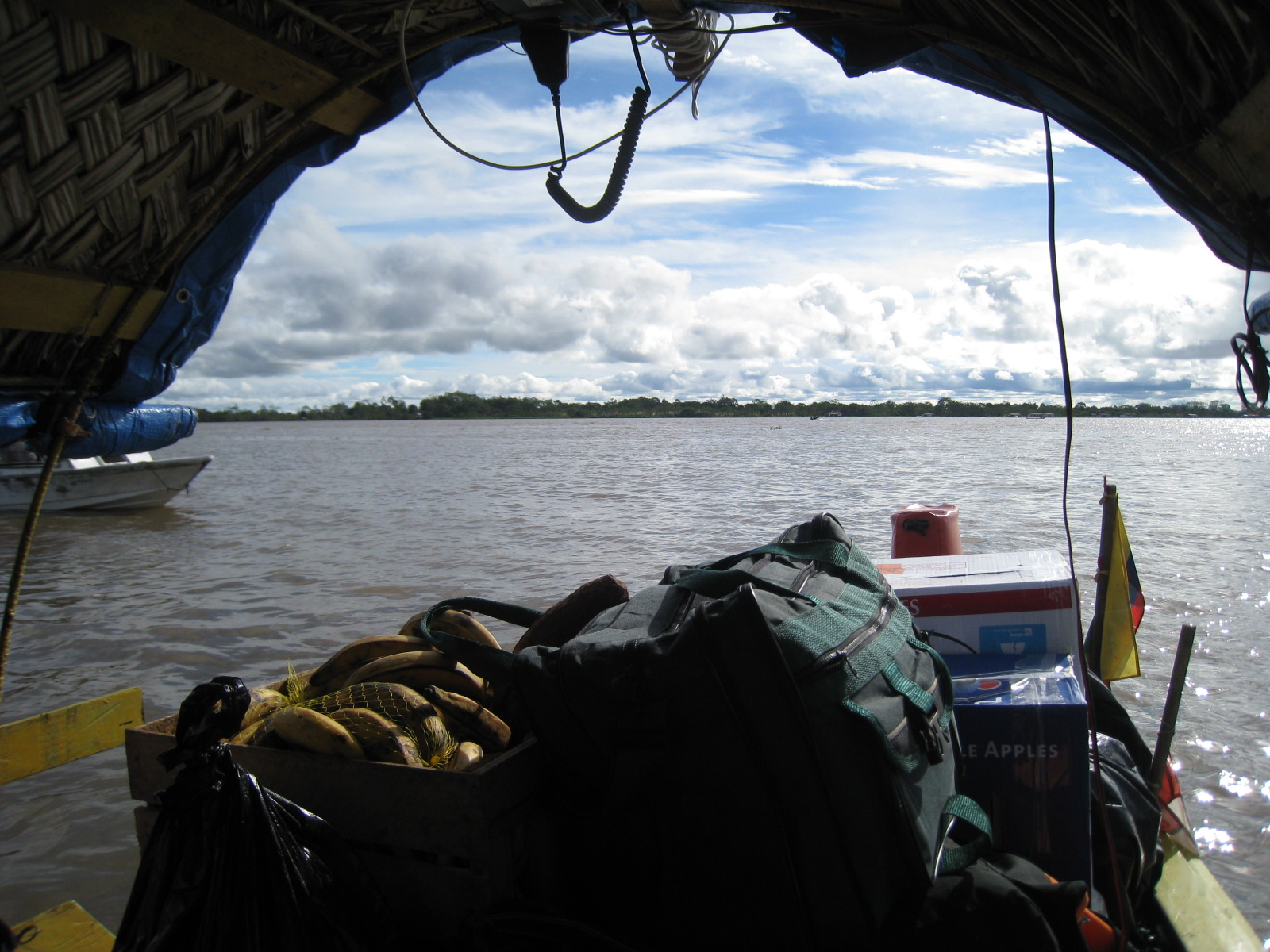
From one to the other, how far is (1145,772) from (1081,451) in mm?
32183

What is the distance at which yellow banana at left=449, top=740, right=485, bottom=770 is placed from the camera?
1784 millimetres

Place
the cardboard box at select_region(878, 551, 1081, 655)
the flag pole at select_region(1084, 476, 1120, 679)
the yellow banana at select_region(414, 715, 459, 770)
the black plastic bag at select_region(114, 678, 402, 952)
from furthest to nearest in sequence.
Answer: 1. the flag pole at select_region(1084, 476, 1120, 679)
2. the cardboard box at select_region(878, 551, 1081, 655)
3. the yellow banana at select_region(414, 715, 459, 770)
4. the black plastic bag at select_region(114, 678, 402, 952)

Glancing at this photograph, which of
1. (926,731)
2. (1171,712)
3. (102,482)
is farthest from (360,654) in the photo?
(102,482)

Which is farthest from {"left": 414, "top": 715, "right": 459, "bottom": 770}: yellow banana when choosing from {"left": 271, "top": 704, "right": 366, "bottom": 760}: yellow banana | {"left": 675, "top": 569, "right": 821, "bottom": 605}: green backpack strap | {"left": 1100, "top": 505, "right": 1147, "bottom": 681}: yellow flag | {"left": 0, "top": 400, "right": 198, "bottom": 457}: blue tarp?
{"left": 1100, "top": 505, "right": 1147, "bottom": 681}: yellow flag

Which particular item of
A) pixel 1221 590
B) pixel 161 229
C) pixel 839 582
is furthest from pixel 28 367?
pixel 1221 590

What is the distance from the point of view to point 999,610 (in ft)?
8.87

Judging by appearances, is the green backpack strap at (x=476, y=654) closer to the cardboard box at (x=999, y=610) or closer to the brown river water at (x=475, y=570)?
the cardboard box at (x=999, y=610)

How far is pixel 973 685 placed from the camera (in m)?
2.38

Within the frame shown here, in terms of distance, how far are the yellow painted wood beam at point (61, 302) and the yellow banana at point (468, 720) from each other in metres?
1.64

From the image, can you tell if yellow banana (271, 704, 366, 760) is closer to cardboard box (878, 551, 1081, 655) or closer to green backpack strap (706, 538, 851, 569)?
green backpack strap (706, 538, 851, 569)

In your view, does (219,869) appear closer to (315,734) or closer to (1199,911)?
(315,734)

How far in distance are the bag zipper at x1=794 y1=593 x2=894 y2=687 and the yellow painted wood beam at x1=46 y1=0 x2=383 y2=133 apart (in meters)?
2.05

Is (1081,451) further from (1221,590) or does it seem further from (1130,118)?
(1130,118)

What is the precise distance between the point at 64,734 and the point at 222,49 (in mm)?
1966
